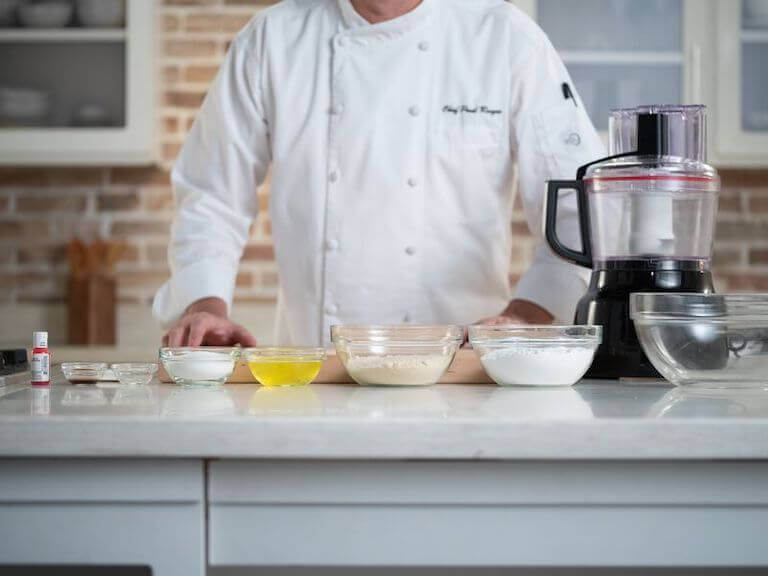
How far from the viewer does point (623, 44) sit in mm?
2826

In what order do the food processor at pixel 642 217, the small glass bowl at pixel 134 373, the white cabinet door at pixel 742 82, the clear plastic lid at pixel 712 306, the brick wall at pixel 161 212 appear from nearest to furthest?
1. the clear plastic lid at pixel 712 306
2. the small glass bowl at pixel 134 373
3. the food processor at pixel 642 217
4. the white cabinet door at pixel 742 82
5. the brick wall at pixel 161 212

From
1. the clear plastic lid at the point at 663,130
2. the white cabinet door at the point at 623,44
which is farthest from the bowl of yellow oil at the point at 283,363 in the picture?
the white cabinet door at the point at 623,44

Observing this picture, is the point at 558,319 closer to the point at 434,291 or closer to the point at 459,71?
the point at 434,291

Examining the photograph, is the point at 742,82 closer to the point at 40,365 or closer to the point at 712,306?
the point at 712,306

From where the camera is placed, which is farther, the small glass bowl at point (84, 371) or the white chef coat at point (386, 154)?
the white chef coat at point (386, 154)

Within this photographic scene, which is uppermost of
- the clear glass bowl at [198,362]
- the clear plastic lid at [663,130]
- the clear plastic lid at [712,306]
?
the clear plastic lid at [663,130]

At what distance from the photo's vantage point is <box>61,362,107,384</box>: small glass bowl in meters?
1.20


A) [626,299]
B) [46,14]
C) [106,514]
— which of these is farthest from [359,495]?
[46,14]

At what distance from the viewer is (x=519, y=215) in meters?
3.04

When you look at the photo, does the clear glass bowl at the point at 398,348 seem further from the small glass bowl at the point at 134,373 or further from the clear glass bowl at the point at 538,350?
the small glass bowl at the point at 134,373

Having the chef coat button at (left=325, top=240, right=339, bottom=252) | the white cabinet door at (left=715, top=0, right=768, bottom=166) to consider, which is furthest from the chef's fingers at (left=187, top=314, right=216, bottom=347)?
the white cabinet door at (left=715, top=0, right=768, bottom=166)

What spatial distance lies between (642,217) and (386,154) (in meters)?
0.67

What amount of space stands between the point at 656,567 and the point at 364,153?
1.13 m

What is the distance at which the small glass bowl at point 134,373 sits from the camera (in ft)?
3.86
